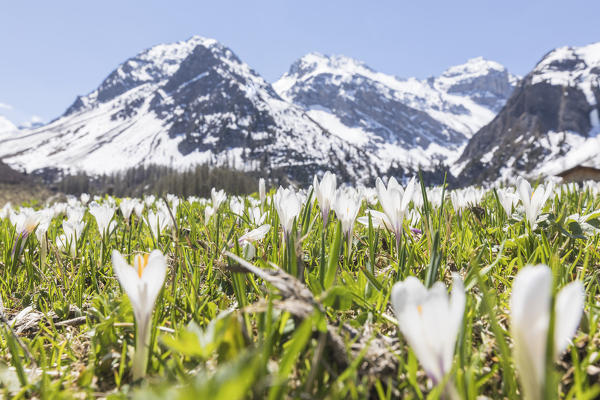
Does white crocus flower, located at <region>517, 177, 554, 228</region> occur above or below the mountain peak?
below

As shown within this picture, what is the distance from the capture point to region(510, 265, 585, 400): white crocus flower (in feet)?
1.69

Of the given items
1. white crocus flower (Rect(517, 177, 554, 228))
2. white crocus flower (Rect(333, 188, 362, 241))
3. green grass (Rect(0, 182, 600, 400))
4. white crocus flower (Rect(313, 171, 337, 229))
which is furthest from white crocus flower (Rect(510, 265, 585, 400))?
white crocus flower (Rect(517, 177, 554, 228))

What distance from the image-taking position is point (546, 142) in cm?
13888

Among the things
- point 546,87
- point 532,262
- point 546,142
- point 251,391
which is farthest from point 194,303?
point 546,87

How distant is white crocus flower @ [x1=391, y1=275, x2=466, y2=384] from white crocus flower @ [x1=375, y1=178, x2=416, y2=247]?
0.82 m

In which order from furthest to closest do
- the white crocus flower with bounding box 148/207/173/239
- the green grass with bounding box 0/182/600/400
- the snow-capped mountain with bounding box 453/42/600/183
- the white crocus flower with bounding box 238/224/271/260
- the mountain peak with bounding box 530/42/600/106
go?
the mountain peak with bounding box 530/42/600/106, the snow-capped mountain with bounding box 453/42/600/183, the white crocus flower with bounding box 148/207/173/239, the white crocus flower with bounding box 238/224/271/260, the green grass with bounding box 0/182/600/400

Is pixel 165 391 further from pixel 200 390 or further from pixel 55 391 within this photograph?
pixel 55 391

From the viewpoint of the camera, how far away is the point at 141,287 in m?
0.84

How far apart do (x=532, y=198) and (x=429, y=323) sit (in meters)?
1.41

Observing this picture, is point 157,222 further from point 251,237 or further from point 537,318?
point 537,318

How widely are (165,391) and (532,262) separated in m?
1.46

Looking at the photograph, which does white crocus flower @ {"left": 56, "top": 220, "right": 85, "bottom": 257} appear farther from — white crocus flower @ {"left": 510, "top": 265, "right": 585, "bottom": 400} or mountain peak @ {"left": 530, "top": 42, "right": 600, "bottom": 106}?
mountain peak @ {"left": 530, "top": 42, "right": 600, "bottom": 106}

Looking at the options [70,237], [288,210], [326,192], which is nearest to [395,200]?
[326,192]

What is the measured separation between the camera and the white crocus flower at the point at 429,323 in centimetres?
61
